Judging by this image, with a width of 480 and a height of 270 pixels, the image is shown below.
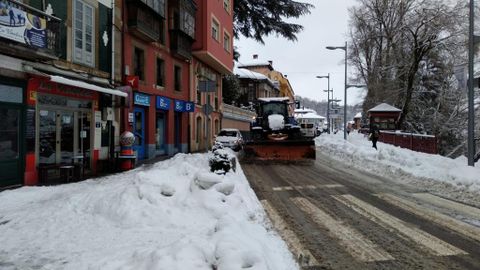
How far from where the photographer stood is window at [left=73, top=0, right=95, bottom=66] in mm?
13430

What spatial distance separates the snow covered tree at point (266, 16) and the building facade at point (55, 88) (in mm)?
18477

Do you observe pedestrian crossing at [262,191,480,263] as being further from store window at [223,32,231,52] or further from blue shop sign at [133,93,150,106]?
store window at [223,32,231,52]

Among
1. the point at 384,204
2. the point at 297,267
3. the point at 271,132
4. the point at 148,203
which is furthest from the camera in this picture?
the point at 271,132

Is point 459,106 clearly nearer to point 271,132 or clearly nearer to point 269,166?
point 271,132

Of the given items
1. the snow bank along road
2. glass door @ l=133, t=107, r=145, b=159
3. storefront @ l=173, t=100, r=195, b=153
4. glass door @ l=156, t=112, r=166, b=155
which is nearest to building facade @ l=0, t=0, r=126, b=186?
glass door @ l=133, t=107, r=145, b=159

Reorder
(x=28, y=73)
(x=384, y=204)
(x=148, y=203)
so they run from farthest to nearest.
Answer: (x=28, y=73)
(x=384, y=204)
(x=148, y=203)

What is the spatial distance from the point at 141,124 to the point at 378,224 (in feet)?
46.5

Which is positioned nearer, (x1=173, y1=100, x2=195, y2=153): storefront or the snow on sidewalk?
the snow on sidewalk

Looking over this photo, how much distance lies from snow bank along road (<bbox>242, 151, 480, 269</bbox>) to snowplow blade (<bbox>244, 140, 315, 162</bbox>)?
20.7 feet

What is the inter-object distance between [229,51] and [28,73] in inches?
851

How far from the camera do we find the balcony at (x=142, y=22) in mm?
17047

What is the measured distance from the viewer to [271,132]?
67.1ft

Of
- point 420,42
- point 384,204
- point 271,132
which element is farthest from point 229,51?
point 384,204

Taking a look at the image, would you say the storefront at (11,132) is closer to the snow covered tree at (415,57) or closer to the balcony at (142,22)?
the balcony at (142,22)
